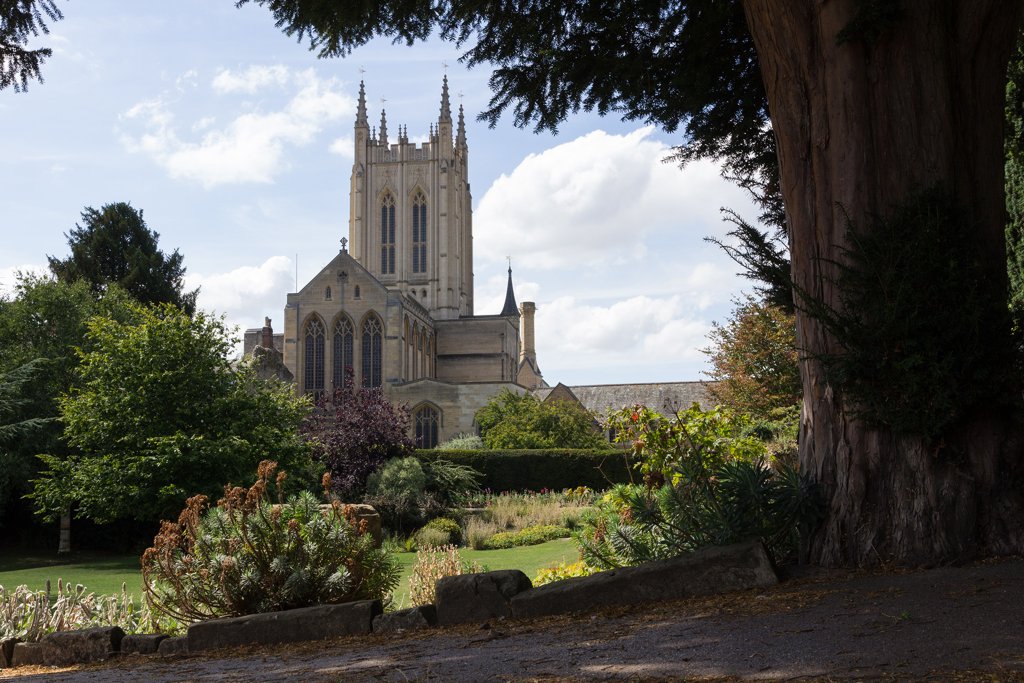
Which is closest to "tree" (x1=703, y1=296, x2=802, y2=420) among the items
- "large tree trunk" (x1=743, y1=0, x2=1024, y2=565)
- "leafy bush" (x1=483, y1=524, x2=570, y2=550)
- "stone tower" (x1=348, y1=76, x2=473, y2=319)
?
"leafy bush" (x1=483, y1=524, x2=570, y2=550)

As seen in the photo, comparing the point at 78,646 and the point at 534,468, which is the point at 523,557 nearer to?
the point at 78,646

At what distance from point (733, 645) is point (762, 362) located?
697 inches

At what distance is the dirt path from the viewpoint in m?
3.70

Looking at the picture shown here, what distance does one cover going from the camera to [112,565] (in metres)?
16.1

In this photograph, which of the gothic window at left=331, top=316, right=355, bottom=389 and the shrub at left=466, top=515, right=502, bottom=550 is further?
the gothic window at left=331, top=316, right=355, bottom=389

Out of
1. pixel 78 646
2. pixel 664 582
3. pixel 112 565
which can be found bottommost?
pixel 112 565

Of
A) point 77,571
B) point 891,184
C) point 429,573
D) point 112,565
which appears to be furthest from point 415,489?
point 891,184

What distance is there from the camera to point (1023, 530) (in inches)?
211

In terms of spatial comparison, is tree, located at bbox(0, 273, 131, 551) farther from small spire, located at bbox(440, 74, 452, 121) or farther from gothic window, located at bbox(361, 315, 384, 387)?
small spire, located at bbox(440, 74, 452, 121)

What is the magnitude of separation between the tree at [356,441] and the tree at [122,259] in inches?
630

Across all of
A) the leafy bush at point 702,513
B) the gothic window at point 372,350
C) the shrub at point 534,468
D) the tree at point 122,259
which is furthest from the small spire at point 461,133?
the leafy bush at point 702,513

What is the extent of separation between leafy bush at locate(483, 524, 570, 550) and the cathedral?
115 feet

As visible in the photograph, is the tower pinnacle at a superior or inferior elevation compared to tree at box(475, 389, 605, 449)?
superior

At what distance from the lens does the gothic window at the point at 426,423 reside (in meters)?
49.3
